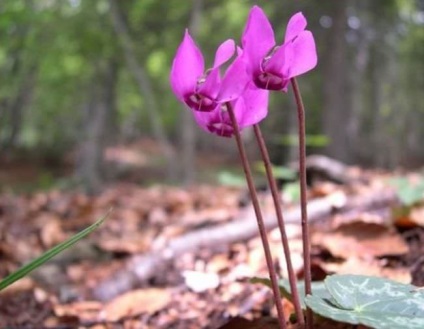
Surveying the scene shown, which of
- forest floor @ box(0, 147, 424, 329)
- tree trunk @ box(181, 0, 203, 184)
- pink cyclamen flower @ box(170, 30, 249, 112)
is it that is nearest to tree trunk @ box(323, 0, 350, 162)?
tree trunk @ box(181, 0, 203, 184)

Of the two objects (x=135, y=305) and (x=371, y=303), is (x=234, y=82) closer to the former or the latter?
(x=371, y=303)

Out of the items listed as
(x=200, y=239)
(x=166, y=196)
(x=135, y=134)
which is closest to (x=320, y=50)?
(x=166, y=196)

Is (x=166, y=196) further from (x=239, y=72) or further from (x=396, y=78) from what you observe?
(x=396, y=78)

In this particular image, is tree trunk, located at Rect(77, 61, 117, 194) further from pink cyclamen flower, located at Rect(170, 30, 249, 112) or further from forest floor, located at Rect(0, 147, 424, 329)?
pink cyclamen flower, located at Rect(170, 30, 249, 112)

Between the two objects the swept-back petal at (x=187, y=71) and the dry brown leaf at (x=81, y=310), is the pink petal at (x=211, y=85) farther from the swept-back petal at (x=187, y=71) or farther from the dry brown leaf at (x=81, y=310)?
the dry brown leaf at (x=81, y=310)

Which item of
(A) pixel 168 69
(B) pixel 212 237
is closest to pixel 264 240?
(B) pixel 212 237
